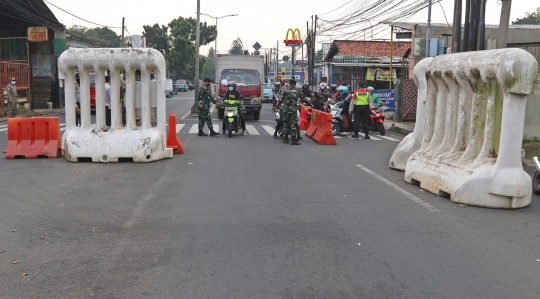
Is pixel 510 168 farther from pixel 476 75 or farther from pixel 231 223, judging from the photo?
pixel 231 223

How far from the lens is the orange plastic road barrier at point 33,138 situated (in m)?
12.4

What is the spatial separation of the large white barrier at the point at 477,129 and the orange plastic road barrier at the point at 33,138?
7.36 meters

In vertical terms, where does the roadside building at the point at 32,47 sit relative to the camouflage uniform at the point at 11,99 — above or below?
above

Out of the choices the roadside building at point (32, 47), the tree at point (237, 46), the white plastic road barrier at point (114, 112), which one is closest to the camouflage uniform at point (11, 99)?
the roadside building at point (32, 47)

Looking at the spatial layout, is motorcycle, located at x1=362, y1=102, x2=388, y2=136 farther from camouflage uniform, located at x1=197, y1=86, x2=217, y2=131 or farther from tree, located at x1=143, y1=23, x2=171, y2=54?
tree, located at x1=143, y1=23, x2=171, y2=54

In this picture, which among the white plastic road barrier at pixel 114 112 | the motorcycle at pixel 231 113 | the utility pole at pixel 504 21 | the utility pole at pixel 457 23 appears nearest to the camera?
the white plastic road barrier at pixel 114 112

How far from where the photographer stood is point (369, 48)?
53.2 metres

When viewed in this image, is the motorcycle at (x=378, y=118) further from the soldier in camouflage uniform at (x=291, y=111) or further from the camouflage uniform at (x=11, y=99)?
the camouflage uniform at (x=11, y=99)

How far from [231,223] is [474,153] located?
4067 millimetres

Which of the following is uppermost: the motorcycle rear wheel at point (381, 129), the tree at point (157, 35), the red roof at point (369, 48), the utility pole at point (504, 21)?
the tree at point (157, 35)

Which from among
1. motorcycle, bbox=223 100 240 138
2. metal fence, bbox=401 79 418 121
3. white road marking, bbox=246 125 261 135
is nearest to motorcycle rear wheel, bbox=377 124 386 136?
white road marking, bbox=246 125 261 135

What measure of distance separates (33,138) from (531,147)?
11.9 m

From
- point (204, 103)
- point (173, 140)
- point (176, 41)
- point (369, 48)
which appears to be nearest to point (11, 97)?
point (204, 103)

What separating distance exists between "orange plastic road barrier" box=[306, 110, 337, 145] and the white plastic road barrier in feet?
16.2
